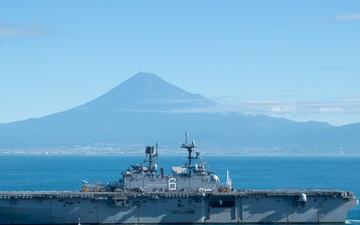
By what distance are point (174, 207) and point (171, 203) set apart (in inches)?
14.3

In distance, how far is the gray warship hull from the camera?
55.4m

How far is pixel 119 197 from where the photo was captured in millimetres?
55906

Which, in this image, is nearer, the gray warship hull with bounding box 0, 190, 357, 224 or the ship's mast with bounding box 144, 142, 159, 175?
the gray warship hull with bounding box 0, 190, 357, 224

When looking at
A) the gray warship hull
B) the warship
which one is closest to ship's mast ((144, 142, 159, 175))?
the warship

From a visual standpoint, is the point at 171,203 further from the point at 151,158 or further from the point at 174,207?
the point at 151,158

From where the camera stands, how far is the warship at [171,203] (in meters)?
55.4

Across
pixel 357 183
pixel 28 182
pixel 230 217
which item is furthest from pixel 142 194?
pixel 357 183

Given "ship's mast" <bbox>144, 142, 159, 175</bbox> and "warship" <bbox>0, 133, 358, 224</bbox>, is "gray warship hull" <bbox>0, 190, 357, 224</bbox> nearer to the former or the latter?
"warship" <bbox>0, 133, 358, 224</bbox>

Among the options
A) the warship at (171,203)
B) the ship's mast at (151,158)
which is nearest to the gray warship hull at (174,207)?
the warship at (171,203)

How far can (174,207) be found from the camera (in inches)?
2229

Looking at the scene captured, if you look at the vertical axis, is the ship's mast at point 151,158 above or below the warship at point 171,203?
A: above

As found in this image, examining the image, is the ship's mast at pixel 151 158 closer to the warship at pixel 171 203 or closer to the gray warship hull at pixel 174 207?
the warship at pixel 171 203

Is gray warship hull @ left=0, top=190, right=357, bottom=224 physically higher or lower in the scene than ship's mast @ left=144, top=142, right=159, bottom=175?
lower

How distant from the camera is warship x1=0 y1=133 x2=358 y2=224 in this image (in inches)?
2183
